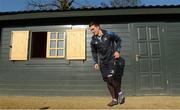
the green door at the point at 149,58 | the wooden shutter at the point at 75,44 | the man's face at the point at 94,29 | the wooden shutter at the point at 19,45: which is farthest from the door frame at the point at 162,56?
the wooden shutter at the point at 19,45

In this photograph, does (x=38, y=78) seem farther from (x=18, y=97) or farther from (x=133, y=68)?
(x=133, y=68)

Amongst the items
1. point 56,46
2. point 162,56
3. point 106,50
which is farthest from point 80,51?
point 106,50

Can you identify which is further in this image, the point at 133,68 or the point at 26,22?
the point at 26,22

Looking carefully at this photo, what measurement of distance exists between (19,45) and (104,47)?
433cm

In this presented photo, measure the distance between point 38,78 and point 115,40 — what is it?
408 centimetres

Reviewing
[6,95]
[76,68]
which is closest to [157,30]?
[76,68]

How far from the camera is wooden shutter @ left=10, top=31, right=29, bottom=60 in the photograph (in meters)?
11.4

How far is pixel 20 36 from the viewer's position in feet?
37.8

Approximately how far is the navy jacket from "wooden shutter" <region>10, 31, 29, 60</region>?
3958mm

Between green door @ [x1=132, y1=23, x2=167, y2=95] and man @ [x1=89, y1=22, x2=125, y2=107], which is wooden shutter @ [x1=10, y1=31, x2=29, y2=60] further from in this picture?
man @ [x1=89, y1=22, x2=125, y2=107]

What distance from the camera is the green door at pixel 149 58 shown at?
1078 cm

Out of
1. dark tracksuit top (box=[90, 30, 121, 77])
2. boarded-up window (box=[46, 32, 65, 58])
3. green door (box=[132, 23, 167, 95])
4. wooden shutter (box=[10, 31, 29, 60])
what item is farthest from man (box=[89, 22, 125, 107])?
wooden shutter (box=[10, 31, 29, 60])

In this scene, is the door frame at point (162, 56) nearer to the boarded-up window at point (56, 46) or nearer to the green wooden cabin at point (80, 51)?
the green wooden cabin at point (80, 51)

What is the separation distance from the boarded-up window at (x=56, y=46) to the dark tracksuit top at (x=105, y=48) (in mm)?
3263
